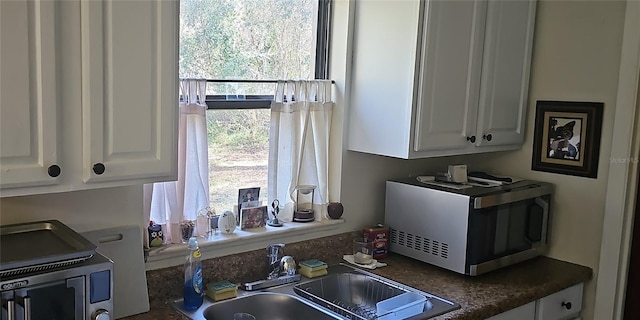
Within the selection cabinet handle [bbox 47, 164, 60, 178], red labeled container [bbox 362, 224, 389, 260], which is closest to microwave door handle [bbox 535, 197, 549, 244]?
red labeled container [bbox 362, 224, 389, 260]

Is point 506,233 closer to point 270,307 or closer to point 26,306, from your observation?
point 270,307

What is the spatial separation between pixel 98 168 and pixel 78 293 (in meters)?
0.31

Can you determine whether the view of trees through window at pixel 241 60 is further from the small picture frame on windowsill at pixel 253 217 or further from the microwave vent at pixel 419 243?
the microwave vent at pixel 419 243

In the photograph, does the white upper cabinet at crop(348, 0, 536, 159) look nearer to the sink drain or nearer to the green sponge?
the green sponge

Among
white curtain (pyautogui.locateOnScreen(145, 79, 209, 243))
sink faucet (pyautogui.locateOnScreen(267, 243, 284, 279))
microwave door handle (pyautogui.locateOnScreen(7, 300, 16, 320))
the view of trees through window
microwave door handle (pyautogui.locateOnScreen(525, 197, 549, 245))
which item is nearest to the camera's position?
microwave door handle (pyautogui.locateOnScreen(7, 300, 16, 320))

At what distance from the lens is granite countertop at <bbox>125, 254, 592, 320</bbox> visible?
2.13 m

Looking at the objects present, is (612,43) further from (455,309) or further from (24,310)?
(24,310)

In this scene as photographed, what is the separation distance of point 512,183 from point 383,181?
0.56 meters

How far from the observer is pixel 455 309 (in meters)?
2.19

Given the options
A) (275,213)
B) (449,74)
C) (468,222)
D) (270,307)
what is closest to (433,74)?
(449,74)

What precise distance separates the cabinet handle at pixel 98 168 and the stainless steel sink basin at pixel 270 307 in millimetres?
689

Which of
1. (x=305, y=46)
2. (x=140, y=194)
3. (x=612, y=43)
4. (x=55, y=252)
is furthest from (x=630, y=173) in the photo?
(x=55, y=252)

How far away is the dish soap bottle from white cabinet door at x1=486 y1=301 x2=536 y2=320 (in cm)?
103

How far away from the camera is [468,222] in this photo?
246cm
